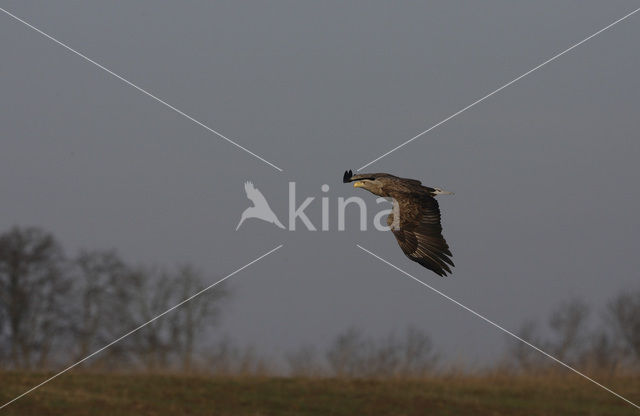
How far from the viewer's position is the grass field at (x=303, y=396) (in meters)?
23.9

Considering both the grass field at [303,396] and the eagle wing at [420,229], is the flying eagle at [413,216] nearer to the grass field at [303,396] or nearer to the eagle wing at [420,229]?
the eagle wing at [420,229]

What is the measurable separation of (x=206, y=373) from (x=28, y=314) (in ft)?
20.0

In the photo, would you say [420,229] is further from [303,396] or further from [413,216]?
[303,396]

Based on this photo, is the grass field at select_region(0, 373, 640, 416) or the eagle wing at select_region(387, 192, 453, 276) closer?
the eagle wing at select_region(387, 192, 453, 276)

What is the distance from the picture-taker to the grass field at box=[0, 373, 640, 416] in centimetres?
2388

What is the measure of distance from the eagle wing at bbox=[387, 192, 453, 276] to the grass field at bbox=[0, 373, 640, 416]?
1177cm

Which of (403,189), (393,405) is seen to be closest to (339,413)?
(393,405)

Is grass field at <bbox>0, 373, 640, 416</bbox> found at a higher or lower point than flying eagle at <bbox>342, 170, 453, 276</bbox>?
lower

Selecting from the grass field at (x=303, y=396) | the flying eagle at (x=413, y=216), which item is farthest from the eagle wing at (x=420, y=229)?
the grass field at (x=303, y=396)

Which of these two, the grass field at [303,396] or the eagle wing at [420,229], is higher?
the eagle wing at [420,229]

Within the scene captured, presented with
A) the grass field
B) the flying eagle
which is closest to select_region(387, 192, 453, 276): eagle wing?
the flying eagle

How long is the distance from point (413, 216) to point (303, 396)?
533 inches

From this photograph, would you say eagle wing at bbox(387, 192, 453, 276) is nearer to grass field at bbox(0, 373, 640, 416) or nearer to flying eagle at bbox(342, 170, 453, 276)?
flying eagle at bbox(342, 170, 453, 276)

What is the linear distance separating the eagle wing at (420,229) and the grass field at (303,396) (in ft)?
38.6
